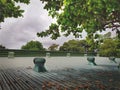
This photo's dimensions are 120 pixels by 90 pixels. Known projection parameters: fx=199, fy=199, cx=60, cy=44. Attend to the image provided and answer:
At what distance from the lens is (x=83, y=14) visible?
9875 mm


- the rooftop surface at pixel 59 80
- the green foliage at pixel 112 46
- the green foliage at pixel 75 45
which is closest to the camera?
the rooftop surface at pixel 59 80

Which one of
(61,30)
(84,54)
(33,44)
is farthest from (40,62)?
(33,44)

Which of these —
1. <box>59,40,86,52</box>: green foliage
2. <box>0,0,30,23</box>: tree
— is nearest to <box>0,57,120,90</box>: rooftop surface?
<box>0,0,30,23</box>: tree

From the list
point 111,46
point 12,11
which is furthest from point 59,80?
point 111,46

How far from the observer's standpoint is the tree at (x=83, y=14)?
8.59 metres

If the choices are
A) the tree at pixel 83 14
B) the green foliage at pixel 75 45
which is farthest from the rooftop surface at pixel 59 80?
the green foliage at pixel 75 45

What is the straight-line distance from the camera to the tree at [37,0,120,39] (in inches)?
338

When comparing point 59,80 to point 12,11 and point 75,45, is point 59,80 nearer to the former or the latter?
point 12,11

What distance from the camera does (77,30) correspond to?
47.5 feet

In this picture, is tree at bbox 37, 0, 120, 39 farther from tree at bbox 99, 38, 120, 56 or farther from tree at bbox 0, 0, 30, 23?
tree at bbox 99, 38, 120, 56

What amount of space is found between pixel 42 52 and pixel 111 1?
29.0m

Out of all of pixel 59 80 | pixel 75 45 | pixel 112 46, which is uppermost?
pixel 75 45

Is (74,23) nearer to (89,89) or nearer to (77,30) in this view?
(77,30)

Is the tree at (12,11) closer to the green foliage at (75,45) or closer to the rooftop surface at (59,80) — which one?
the rooftop surface at (59,80)
